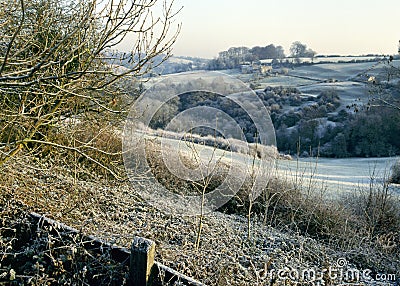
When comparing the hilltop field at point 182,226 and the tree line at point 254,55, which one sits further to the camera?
the tree line at point 254,55

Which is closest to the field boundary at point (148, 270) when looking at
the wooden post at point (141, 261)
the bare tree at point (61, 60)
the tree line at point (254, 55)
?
the wooden post at point (141, 261)

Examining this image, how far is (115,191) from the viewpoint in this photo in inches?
229

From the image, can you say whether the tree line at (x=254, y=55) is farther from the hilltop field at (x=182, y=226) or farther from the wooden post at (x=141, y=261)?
the wooden post at (x=141, y=261)

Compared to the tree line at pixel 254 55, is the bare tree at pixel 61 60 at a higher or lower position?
lower

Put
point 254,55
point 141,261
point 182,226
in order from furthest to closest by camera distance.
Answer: point 254,55 → point 182,226 → point 141,261

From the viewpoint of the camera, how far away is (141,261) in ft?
9.36

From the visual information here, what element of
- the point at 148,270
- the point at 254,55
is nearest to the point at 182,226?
the point at 148,270

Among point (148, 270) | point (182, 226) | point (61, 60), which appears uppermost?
point (61, 60)

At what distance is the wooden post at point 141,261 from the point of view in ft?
9.32

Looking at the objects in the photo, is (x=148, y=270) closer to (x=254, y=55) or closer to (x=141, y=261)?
(x=141, y=261)

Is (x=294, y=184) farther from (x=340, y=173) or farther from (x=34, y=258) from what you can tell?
(x=340, y=173)

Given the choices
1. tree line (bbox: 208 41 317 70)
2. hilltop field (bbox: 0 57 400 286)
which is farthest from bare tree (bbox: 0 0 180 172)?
tree line (bbox: 208 41 317 70)

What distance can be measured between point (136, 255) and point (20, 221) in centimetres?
154

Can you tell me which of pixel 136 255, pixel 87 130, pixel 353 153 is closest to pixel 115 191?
pixel 87 130
